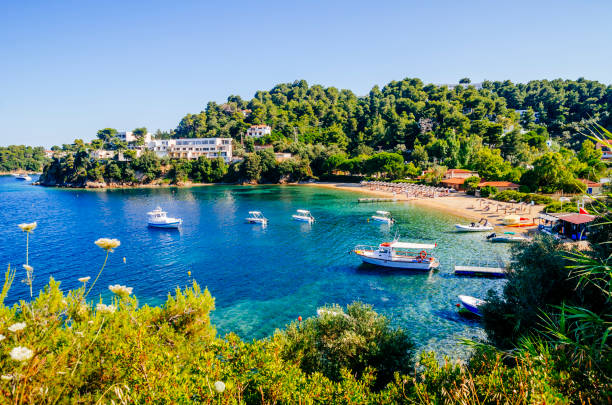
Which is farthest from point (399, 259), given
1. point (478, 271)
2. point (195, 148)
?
point (195, 148)

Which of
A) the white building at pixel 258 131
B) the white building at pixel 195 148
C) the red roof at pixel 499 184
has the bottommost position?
the red roof at pixel 499 184

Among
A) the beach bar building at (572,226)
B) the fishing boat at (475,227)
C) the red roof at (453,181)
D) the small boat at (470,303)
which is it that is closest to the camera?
the small boat at (470,303)

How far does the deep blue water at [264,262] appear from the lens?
77.0 ft

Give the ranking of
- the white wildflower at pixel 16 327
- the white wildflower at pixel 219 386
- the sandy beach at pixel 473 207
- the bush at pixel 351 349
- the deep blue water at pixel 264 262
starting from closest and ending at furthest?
the white wildflower at pixel 16 327 → the white wildflower at pixel 219 386 → the bush at pixel 351 349 → the deep blue water at pixel 264 262 → the sandy beach at pixel 473 207

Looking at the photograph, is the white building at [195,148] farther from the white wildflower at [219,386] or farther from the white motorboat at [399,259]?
the white wildflower at [219,386]

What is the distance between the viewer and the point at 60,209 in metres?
69.4

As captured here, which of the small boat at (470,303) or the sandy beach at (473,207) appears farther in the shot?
the sandy beach at (473,207)

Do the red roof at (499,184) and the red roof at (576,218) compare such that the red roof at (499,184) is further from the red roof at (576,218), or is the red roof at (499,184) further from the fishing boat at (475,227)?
the red roof at (576,218)

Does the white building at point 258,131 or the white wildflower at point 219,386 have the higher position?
the white building at point 258,131

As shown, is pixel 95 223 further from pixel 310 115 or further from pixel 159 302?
pixel 310 115

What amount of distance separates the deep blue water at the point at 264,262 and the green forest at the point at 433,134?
34.0 m

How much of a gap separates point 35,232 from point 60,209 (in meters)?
23.8

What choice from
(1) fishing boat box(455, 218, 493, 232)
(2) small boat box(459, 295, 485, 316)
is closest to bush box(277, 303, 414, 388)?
(2) small boat box(459, 295, 485, 316)

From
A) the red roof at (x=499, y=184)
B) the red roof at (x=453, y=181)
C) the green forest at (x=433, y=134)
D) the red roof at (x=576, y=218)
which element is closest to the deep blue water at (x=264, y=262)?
the red roof at (x=576, y=218)
